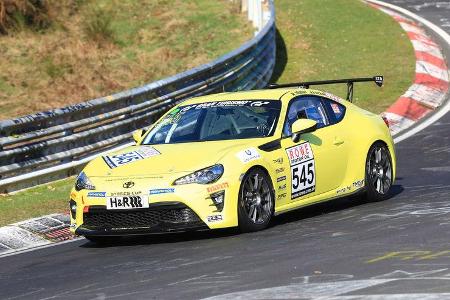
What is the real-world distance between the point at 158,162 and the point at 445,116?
340 inches

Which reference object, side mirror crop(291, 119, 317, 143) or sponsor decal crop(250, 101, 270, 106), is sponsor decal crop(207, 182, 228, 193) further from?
sponsor decal crop(250, 101, 270, 106)

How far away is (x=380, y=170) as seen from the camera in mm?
12227

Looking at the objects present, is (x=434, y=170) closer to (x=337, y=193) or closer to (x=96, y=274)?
(x=337, y=193)

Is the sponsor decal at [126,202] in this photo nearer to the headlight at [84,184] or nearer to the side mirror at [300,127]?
the headlight at [84,184]

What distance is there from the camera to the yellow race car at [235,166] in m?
10.0

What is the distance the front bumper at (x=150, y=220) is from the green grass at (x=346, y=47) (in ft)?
29.7

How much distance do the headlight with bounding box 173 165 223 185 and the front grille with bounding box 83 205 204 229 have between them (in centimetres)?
24

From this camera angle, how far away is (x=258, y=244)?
9.45 metres

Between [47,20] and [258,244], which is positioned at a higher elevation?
[47,20]

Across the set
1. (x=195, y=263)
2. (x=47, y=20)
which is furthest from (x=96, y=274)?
(x=47, y=20)

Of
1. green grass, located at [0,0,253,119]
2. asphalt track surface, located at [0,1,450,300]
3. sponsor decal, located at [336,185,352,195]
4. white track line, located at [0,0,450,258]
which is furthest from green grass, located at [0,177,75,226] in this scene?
green grass, located at [0,0,253,119]

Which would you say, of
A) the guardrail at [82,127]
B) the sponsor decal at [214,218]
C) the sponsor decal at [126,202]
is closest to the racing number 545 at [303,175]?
the sponsor decal at [214,218]

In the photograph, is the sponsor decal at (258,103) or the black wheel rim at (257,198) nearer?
the black wheel rim at (257,198)

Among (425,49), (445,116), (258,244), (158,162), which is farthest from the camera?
(425,49)
